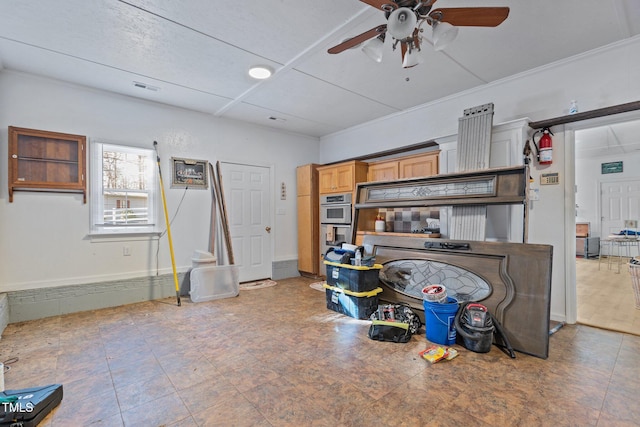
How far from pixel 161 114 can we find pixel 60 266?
2.45m

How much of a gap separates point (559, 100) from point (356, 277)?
300 centimetres

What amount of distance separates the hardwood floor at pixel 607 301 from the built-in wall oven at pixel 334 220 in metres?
3.27

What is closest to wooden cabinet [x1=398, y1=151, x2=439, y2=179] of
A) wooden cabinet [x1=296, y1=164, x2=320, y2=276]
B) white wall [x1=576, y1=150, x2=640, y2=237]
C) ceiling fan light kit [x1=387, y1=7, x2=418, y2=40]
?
wooden cabinet [x1=296, y1=164, x2=320, y2=276]

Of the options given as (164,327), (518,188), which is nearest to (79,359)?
(164,327)

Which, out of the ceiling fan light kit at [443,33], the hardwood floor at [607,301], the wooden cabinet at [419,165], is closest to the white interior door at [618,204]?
the hardwood floor at [607,301]

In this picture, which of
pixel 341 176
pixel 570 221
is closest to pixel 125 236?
pixel 341 176

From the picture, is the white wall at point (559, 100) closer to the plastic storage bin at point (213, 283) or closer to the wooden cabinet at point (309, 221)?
the wooden cabinet at point (309, 221)

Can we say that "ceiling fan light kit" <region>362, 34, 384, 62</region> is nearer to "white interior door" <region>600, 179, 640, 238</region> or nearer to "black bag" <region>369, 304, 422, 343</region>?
"black bag" <region>369, 304, 422, 343</region>

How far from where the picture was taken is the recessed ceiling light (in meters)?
3.41

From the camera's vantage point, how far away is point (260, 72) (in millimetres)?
3500

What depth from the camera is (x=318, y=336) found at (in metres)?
2.96

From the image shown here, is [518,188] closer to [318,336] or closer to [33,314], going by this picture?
[318,336]

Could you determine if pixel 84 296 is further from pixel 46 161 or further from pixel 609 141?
pixel 609 141

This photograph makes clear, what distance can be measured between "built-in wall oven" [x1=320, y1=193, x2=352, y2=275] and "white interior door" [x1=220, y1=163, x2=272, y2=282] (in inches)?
40.7
